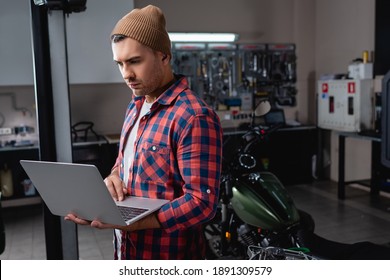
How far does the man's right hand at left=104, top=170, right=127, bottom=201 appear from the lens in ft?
4.19

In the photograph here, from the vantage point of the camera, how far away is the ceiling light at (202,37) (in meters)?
4.89

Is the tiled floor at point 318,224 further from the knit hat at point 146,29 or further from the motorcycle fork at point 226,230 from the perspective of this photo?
the knit hat at point 146,29

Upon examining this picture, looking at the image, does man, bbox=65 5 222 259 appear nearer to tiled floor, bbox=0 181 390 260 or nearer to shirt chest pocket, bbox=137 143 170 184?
shirt chest pocket, bbox=137 143 170 184

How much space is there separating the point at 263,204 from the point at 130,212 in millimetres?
1385

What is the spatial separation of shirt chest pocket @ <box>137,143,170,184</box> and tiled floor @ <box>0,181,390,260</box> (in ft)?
7.00

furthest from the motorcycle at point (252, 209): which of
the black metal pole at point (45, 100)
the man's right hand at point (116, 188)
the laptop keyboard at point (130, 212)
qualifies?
the laptop keyboard at point (130, 212)

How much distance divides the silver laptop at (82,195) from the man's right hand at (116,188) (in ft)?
0.11

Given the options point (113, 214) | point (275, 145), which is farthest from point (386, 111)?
point (275, 145)

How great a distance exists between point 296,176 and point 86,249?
2.93 metres

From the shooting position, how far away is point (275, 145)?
507cm

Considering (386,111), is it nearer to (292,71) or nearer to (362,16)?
(362,16)

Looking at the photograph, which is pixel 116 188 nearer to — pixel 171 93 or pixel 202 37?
pixel 171 93

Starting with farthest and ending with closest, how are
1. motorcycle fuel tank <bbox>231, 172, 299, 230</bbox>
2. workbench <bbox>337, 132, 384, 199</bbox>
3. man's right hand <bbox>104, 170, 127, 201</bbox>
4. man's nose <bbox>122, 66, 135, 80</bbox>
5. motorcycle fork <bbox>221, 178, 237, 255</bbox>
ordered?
1. workbench <bbox>337, 132, 384, 199</bbox>
2. motorcycle fork <bbox>221, 178, 237, 255</bbox>
3. motorcycle fuel tank <bbox>231, 172, 299, 230</bbox>
4. man's right hand <bbox>104, 170, 127, 201</bbox>
5. man's nose <bbox>122, 66, 135, 80</bbox>

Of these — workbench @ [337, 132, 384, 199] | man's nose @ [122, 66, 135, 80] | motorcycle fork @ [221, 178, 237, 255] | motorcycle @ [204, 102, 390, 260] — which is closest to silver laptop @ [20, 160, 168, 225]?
man's nose @ [122, 66, 135, 80]
